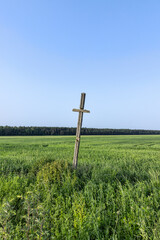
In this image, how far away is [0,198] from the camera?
14.0ft

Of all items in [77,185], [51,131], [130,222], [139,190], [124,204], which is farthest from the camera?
[51,131]

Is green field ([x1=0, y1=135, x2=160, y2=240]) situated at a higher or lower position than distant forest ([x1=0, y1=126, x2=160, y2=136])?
higher

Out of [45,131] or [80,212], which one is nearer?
[80,212]

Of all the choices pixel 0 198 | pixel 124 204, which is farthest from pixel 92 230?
pixel 0 198

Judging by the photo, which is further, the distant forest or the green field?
the distant forest

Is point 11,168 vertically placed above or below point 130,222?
below

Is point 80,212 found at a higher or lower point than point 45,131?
higher

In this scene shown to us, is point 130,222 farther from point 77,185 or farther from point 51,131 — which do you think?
point 51,131

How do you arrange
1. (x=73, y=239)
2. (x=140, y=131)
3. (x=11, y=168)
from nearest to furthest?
(x=73, y=239) < (x=11, y=168) < (x=140, y=131)

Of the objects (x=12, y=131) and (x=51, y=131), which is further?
(x=51, y=131)

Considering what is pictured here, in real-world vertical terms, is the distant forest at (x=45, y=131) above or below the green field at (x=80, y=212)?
below

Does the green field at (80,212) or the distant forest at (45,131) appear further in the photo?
the distant forest at (45,131)

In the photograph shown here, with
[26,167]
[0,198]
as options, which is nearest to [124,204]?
[0,198]

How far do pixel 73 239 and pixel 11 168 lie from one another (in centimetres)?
535
